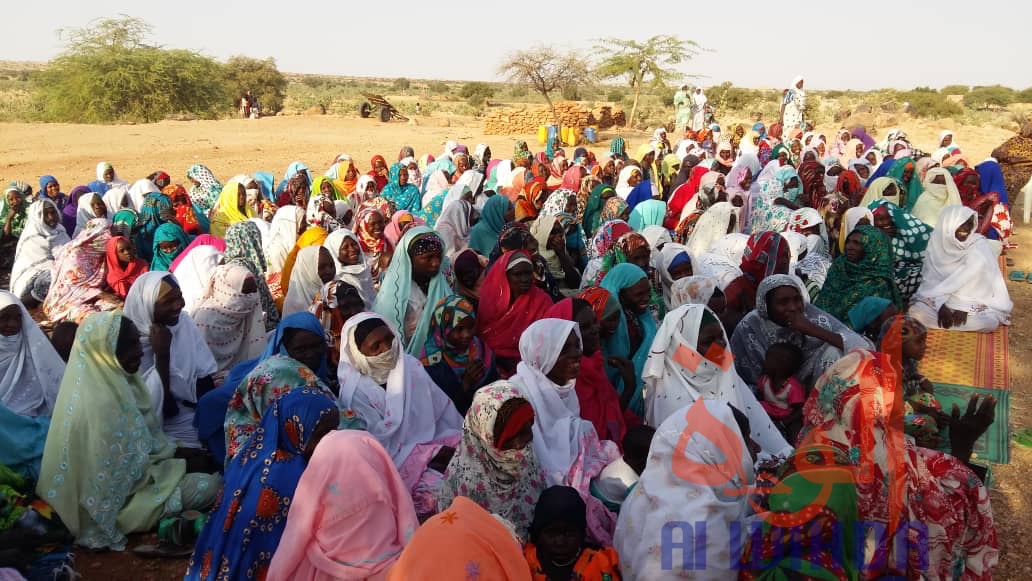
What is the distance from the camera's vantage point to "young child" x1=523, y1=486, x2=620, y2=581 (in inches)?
118

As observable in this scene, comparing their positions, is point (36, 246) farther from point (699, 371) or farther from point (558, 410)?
point (699, 371)

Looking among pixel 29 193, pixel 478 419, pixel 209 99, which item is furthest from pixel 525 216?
pixel 209 99

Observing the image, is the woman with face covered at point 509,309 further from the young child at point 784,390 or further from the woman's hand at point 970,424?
the woman's hand at point 970,424

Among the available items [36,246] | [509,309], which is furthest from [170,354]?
[36,246]

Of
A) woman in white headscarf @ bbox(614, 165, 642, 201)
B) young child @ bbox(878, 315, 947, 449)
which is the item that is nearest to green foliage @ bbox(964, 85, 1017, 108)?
woman in white headscarf @ bbox(614, 165, 642, 201)

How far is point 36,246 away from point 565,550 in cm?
827

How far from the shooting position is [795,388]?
14.6 feet

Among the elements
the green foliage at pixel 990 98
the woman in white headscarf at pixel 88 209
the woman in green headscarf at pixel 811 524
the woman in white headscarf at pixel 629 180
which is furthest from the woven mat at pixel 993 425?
the green foliage at pixel 990 98

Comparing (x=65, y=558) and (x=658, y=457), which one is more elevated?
(x=658, y=457)

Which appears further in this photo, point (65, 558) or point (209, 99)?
point (209, 99)

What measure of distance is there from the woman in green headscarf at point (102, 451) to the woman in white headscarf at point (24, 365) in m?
0.84

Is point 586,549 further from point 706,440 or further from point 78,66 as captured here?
point 78,66

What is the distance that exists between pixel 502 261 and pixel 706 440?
8.64 ft

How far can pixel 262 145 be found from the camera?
22344mm
